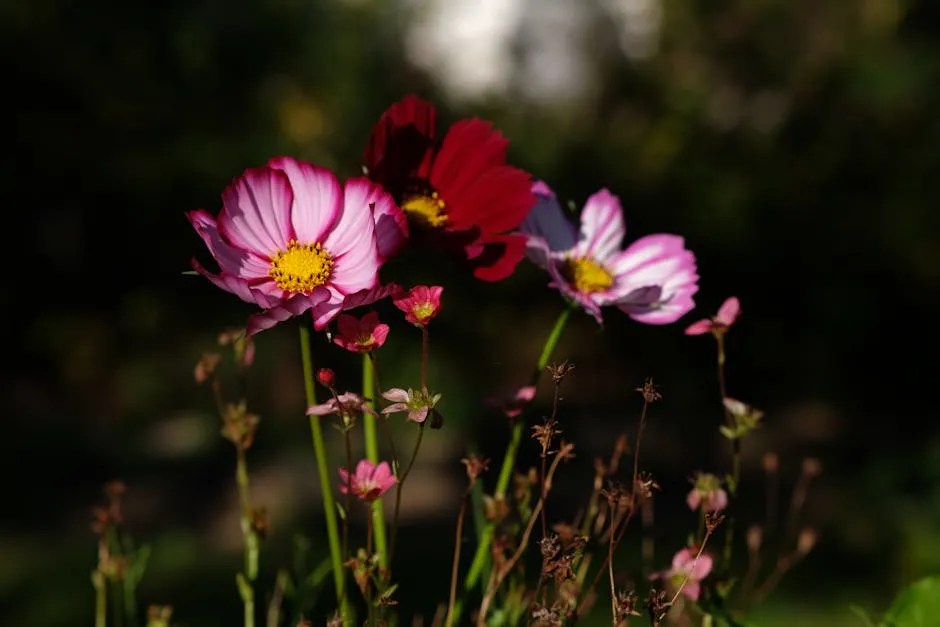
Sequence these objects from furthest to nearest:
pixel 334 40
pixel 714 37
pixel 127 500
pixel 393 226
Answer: pixel 714 37 < pixel 334 40 < pixel 127 500 < pixel 393 226

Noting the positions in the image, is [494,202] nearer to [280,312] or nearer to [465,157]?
[465,157]

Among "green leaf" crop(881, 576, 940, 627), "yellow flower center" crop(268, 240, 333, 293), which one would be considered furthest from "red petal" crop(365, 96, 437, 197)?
"green leaf" crop(881, 576, 940, 627)

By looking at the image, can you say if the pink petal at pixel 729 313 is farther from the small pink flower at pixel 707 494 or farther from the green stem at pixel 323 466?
the green stem at pixel 323 466

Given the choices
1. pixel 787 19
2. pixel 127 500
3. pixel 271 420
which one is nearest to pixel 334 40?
pixel 271 420

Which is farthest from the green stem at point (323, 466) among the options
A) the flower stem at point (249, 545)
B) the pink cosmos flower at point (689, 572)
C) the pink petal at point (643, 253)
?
the pink petal at point (643, 253)

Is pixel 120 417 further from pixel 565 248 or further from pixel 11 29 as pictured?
pixel 565 248

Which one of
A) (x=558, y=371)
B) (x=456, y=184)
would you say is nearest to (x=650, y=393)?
(x=558, y=371)

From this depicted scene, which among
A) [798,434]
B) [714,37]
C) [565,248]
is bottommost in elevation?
[798,434]
